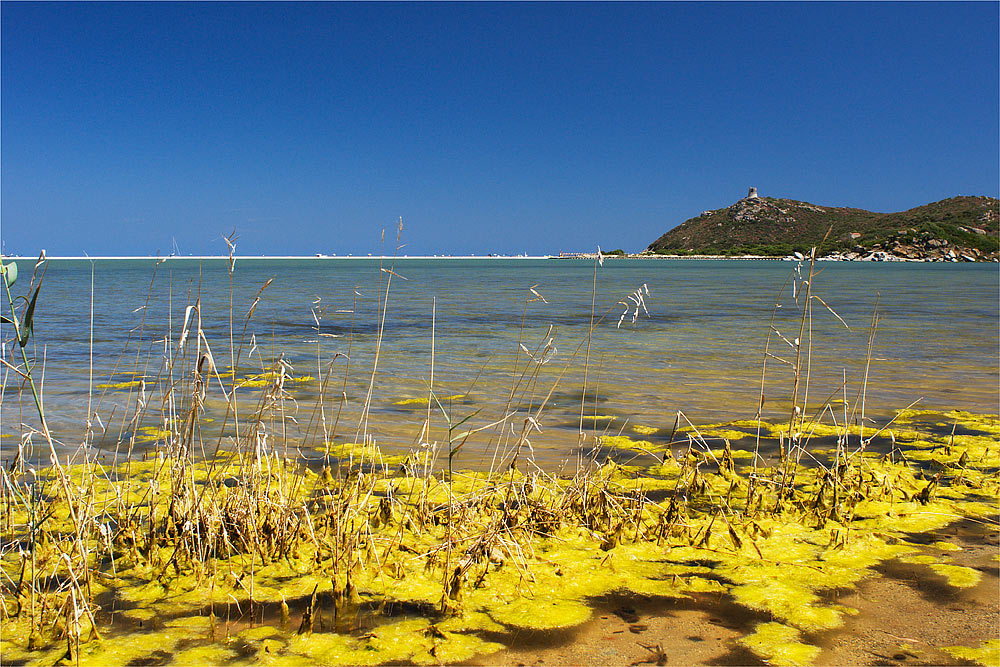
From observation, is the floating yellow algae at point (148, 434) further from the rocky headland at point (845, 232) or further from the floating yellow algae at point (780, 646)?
the rocky headland at point (845, 232)

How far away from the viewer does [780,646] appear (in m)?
2.99

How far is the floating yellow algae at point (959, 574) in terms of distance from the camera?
139 inches

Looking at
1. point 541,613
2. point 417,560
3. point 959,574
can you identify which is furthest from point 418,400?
point 959,574

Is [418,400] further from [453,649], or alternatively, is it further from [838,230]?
[838,230]

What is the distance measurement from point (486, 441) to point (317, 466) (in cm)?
172

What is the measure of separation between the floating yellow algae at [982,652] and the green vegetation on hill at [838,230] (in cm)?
9029

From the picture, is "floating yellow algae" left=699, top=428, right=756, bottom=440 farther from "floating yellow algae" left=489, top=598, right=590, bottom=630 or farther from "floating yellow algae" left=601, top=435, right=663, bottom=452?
"floating yellow algae" left=489, top=598, right=590, bottom=630

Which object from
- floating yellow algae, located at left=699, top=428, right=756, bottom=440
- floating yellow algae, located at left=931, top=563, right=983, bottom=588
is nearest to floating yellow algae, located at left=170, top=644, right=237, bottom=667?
floating yellow algae, located at left=931, top=563, right=983, bottom=588

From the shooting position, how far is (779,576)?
3.64 metres

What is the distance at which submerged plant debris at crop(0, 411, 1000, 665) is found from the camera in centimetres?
299

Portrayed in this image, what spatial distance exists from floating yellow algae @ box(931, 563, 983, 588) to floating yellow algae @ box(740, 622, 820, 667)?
3.61 feet

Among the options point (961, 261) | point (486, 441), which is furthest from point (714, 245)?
point (486, 441)

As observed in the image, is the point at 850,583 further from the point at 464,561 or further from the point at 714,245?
the point at 714,245

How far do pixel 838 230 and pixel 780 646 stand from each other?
499ft
